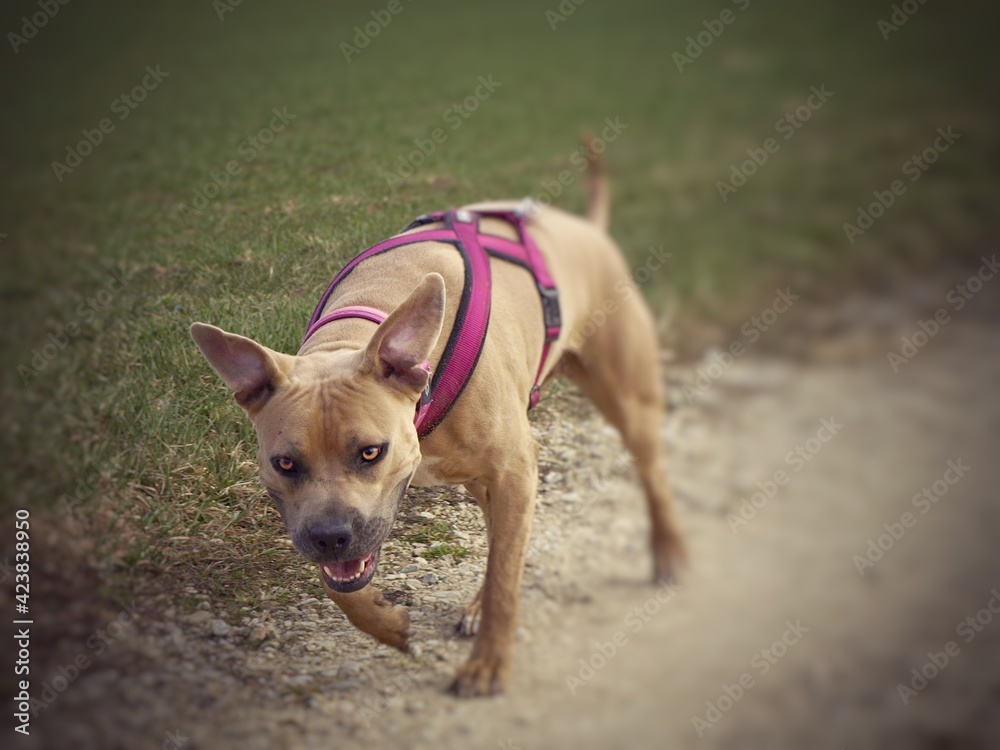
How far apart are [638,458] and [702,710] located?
4.93 ft

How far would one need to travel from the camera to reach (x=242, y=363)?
2.02 m

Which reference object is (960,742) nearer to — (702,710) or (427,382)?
(702,710)

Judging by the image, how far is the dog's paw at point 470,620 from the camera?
2418mm

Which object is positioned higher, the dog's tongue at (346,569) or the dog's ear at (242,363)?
the dog's ear at (242,363)

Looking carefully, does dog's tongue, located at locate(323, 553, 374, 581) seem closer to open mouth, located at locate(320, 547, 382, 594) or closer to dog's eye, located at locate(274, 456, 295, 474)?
open mouth, located at locate(320, 547, 382, 594)

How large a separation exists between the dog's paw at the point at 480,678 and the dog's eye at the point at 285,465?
80 centimetres

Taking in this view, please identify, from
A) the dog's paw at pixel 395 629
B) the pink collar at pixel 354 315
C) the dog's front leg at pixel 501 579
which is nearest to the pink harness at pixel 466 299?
the pink collar at pixel 354 315

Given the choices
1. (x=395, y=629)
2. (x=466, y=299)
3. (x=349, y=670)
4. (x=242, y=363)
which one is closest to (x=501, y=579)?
(x=395, y=629)

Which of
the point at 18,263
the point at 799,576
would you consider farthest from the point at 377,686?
the point at 18,263

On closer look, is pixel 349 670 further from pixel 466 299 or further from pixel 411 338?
pixel 466 299

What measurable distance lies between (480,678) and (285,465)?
852mm

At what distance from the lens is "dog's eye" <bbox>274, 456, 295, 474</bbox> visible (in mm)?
1978

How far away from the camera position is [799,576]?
8.39 feet

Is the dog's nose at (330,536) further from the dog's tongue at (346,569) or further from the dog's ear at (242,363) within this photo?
the dog's ear at (242,363)
